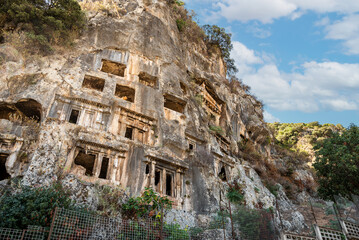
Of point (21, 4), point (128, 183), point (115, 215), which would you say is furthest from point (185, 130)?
point (21, 4)

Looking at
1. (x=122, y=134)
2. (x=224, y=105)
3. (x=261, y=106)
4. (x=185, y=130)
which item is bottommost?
(x=122, y=134)

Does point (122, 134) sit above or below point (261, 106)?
below

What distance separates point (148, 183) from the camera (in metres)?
16.4

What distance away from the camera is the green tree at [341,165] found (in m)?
18.0

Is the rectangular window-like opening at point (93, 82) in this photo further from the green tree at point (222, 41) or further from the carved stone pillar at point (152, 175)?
the green tree at point (222, 41)

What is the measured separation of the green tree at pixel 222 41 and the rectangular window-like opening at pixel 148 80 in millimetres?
16743

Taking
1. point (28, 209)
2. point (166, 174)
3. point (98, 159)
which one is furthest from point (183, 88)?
point (28, 209)

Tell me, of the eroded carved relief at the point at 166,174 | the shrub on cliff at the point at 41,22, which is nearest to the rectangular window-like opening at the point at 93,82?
the shrub on cliff at the point at 41,22

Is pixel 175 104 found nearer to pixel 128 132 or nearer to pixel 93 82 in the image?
pixel 128 132

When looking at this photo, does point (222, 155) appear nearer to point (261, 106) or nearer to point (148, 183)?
point (148, 183)

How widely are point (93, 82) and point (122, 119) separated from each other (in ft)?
12.8

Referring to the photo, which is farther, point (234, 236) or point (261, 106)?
point (261, 106)

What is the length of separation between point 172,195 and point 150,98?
7009mm

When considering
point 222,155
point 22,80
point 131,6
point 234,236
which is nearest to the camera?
point 234,236
